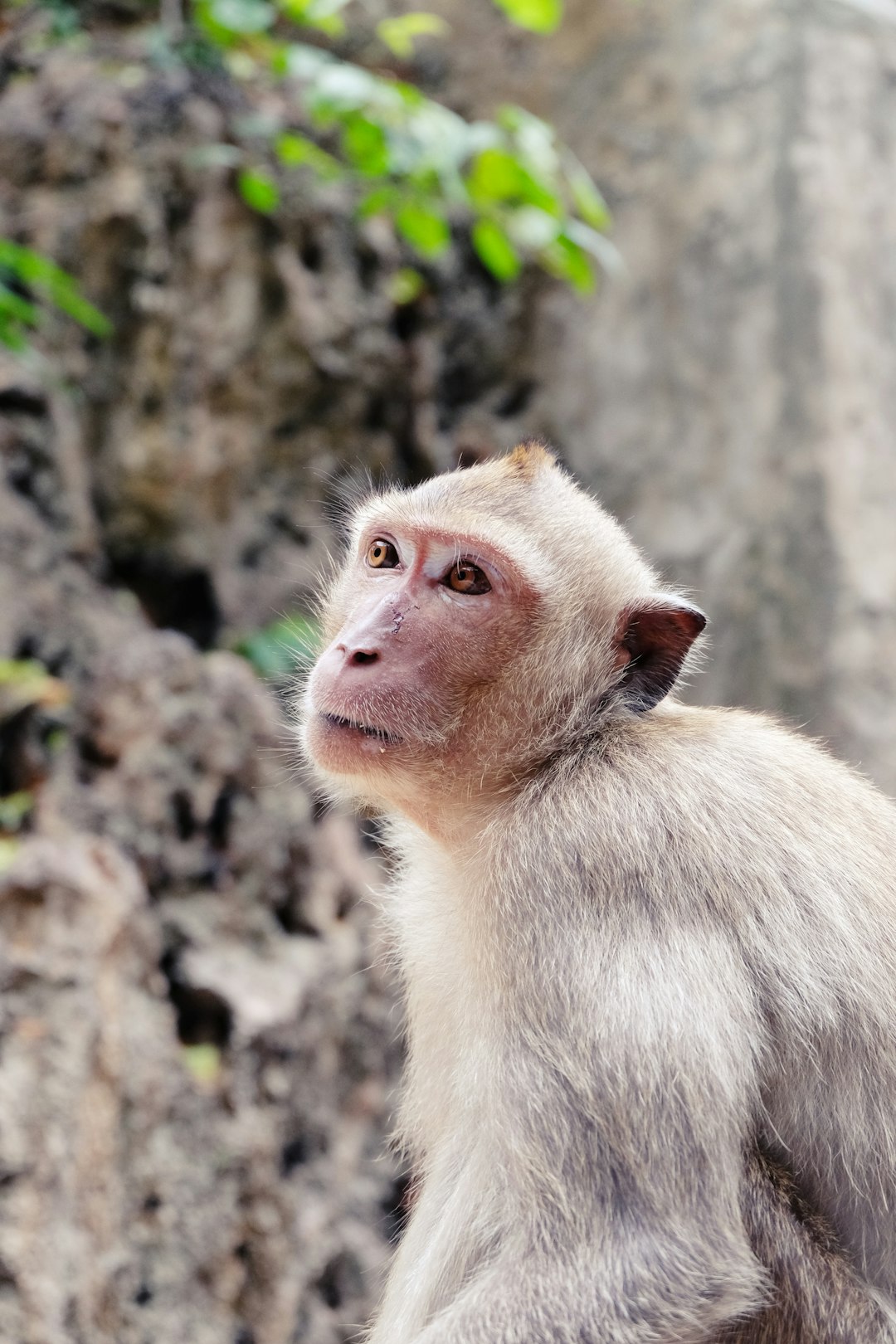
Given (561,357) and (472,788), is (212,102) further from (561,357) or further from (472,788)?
(472,788)

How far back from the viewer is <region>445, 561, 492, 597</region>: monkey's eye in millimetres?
2969

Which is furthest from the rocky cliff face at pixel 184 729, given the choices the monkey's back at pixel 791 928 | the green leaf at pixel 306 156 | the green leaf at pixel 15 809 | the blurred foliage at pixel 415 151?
the monkey's back at pixel 791 928

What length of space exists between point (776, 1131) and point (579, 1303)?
1.71 ft

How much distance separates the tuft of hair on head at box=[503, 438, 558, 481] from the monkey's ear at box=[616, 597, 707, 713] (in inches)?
18.4

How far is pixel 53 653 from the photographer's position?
4836 millimetres

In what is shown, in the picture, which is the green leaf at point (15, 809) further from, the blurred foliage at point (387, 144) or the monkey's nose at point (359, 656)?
the monkey's nose at point (359, 656)

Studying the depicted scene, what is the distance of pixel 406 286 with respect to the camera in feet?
23.7

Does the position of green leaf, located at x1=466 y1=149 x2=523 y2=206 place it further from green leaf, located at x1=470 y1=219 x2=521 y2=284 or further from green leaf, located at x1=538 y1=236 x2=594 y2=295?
green leaf, located at x1=538 y1=236 x2=594 y2=295

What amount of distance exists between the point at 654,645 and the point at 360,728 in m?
0.70

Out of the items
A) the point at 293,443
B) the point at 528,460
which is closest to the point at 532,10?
the point at 293,443

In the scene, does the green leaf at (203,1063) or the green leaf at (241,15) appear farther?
the green leaf at (241,15)

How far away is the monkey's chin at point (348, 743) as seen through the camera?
2.93 metres

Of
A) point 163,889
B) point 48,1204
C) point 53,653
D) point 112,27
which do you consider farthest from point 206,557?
point 48,1204

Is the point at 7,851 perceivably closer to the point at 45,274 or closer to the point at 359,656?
the point at 359,656
